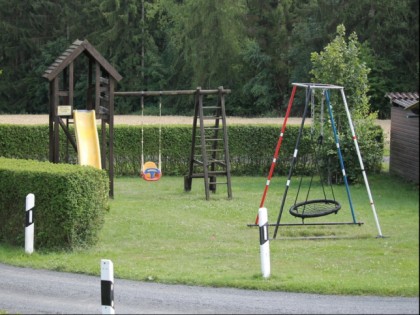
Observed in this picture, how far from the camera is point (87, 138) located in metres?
19.9

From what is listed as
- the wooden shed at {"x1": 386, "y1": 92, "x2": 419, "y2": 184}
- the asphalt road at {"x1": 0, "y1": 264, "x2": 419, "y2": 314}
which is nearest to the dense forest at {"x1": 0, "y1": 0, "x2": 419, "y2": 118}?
the wooden shed at {"x1": 386, "y1": 92, "x2": 419, "y2": 184}

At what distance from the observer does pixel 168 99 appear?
195ft

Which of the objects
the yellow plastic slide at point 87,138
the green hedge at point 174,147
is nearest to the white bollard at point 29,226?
the yellow plastic slide at point 87,138

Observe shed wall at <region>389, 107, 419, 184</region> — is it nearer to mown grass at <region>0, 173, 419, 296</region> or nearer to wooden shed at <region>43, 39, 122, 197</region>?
mown grass at <region>0, 173, 419, 296</region>

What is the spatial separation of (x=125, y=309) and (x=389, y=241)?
606 cm

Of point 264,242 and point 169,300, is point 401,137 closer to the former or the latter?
point 264,242

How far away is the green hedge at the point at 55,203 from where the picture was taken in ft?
43.5

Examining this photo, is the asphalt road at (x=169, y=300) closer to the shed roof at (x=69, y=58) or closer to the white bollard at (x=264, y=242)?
the white bollard at (x=264, y=242)

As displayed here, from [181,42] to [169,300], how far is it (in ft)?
157

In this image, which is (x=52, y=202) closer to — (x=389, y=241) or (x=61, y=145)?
(x=389, y=241)

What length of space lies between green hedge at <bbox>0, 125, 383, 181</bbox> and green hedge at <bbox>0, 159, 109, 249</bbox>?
44.1 ft

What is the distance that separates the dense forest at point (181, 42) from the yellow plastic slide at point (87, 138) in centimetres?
2919

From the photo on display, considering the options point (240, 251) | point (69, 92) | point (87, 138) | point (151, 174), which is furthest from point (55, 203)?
point (151, 174)

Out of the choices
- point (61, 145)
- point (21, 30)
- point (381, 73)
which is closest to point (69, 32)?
point (21, 30)
